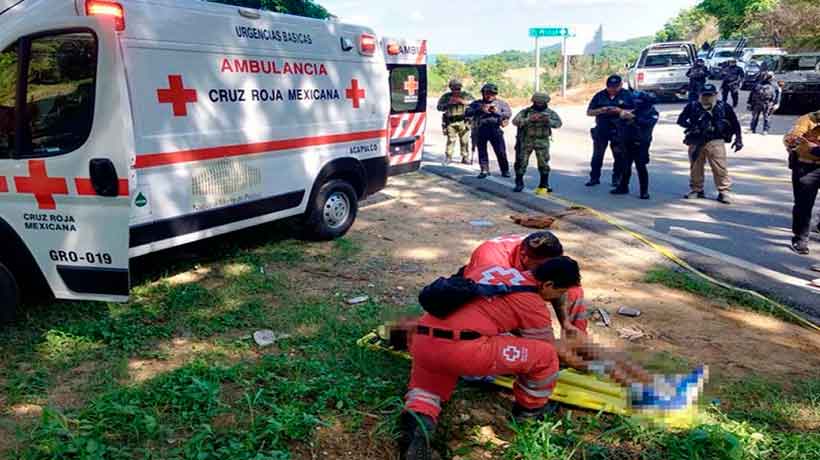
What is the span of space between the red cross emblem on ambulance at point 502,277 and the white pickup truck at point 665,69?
2028cm

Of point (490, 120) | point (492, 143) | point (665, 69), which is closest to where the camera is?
point (490, 120)

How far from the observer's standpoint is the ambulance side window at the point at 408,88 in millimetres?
8844

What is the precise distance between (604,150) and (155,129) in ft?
22.2

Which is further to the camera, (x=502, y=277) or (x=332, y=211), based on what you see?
(x=332, y=211)

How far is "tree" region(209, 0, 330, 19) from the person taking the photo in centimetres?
1267

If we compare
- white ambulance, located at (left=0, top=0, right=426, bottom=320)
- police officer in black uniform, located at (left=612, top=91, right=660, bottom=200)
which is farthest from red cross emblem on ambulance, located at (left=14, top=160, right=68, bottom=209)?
police officer in black uniform, located at (left=612, top=91, right=660, bottom=200)

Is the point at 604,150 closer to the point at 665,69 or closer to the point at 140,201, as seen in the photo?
the point at 140,201

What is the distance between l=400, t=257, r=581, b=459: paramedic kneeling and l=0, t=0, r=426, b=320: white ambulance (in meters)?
2.12

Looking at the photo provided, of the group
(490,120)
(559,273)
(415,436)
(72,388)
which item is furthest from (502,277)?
(490,120)

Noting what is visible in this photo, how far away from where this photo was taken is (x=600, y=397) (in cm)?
335

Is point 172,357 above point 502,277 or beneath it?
beneath

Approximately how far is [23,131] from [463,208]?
534 cm

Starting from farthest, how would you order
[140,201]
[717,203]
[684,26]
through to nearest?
1. [684,26]
2. [717,203]
3. [140,201]

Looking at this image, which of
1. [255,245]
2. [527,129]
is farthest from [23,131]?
[527,129]
